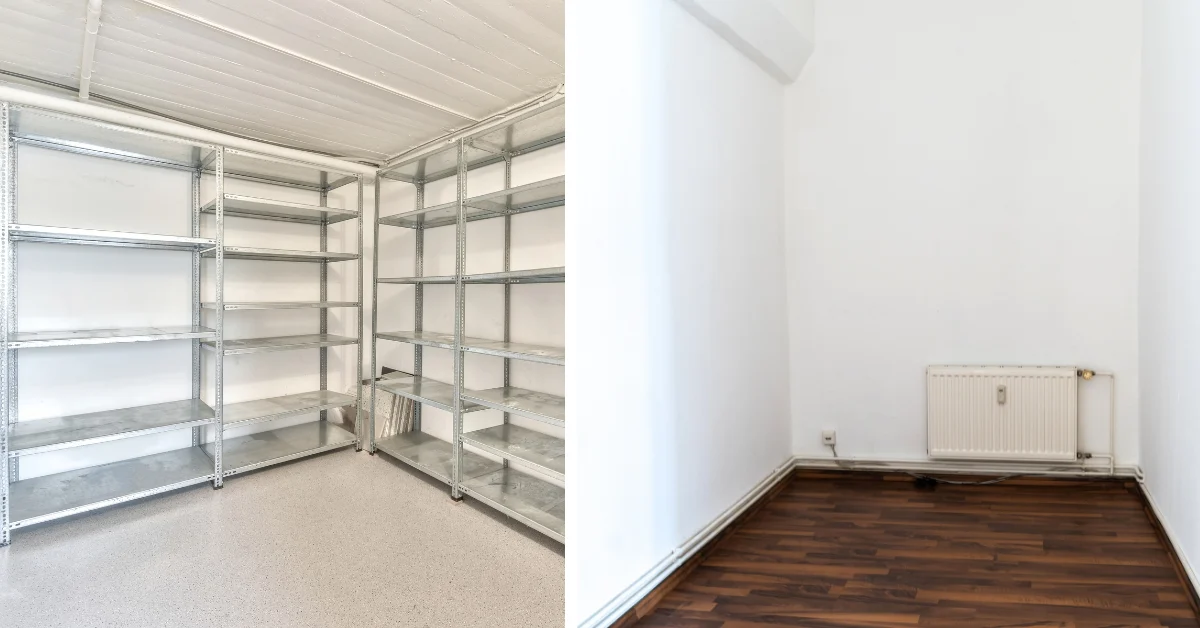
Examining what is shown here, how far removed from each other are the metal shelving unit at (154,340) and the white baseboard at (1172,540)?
4372 millimetres

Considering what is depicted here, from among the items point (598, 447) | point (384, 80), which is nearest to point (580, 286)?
point (598, 447)

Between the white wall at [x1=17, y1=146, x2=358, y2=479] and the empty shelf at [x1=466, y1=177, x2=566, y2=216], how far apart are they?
6.31 ft

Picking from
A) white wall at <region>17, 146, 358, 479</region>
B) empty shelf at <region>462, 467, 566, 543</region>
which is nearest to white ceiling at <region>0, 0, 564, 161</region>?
white wall at <region>17, 146, 358, 479</region>

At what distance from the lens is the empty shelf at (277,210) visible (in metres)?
3.33

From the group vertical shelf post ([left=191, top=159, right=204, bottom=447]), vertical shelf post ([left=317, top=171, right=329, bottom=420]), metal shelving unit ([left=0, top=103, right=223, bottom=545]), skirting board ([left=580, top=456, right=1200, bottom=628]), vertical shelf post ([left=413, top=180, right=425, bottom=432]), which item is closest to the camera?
skirting board ([left=580, top=456, right=1200, bottom=628])

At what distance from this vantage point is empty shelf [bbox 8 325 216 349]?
257cm

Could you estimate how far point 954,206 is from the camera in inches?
122

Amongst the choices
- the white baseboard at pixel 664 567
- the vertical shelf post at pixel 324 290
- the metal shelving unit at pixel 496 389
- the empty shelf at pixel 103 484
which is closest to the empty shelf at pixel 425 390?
the metal shelving unit at pixel 496 389

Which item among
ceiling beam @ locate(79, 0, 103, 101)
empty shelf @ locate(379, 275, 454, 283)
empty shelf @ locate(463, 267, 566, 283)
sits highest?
ceiling beam @ locate(79, 0, 103, 101)

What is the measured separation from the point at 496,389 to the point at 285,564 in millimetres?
1354

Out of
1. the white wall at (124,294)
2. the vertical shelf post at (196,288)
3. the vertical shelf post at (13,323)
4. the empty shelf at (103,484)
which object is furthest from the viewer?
the vertical shelf post at (196,288)

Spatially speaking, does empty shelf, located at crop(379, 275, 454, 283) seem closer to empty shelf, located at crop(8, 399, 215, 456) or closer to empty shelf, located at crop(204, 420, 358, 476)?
empty shelf, located at crop(204, 420, 358, 476)

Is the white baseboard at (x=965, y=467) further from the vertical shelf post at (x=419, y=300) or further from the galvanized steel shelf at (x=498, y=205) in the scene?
the vertical shelf post at (x=419, y=300)

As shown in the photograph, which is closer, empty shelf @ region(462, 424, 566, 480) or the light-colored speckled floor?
the light-colored speckled floor
